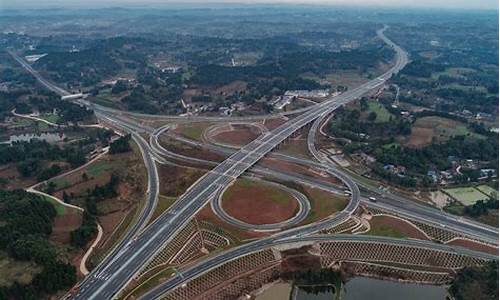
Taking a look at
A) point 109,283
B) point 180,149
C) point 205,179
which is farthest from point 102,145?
point 109,283

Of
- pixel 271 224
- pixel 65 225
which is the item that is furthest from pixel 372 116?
pixel 65 225

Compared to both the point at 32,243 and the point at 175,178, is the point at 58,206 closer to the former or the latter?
the point at 32,243

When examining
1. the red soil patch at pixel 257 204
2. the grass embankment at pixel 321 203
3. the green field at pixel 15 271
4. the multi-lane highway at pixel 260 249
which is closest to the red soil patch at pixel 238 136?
the red soil patch at pixel 257 204

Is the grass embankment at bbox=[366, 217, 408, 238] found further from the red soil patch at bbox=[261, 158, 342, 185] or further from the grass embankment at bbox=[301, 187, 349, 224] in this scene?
the red soil patch at bbox=[261, 158, 342, 185]

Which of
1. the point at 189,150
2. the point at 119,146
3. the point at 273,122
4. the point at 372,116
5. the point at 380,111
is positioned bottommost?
the point at 189,150

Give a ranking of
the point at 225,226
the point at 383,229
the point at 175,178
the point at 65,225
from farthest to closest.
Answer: the point at 175,178
the point at 383,229
the point at 225,226
the point at 65,225

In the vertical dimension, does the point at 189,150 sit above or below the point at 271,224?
above
